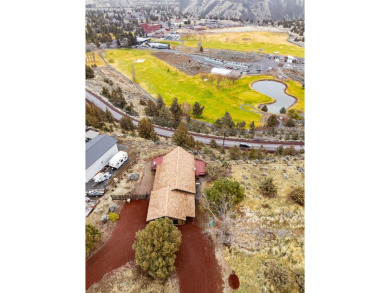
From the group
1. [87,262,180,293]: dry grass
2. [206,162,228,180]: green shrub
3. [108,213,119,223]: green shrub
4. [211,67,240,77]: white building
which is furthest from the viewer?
[211,67,240,77]: white building

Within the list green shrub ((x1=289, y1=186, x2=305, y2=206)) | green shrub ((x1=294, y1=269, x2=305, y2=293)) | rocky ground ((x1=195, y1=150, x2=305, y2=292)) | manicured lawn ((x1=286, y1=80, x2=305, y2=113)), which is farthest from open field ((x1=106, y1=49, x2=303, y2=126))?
green shrub ((x1=294, y1=269, x2=305, y2=293))

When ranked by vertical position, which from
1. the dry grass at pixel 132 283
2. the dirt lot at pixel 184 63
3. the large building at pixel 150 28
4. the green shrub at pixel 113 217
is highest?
the large building at pixel 150 28

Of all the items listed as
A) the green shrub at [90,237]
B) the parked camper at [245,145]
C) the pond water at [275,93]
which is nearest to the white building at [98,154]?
the green shrub at [90,237]

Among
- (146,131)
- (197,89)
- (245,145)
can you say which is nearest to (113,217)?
(146,131)

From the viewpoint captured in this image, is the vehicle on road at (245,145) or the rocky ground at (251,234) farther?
the vehicle on road at (245,145)

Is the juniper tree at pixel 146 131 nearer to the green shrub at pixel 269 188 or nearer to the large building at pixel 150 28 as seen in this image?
the green shrub at pixel 269 188

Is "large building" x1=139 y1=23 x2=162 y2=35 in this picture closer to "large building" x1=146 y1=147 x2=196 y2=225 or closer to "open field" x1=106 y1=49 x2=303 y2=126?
"open field" x1=106 y1=49 x2=303 y2=126

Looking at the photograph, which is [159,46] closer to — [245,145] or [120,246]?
[245,145]
